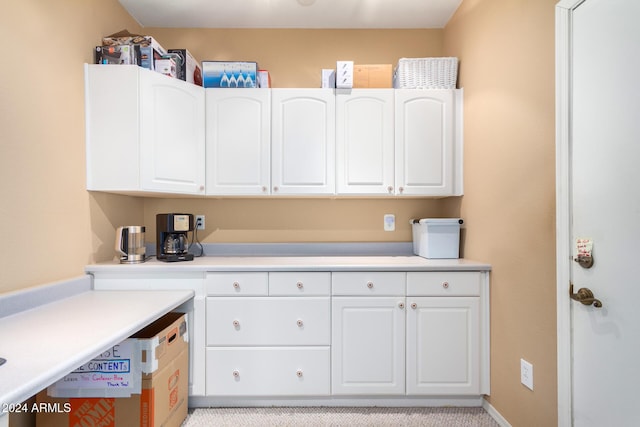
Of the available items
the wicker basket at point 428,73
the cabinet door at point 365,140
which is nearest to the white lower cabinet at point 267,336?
the cabinet door at point 365,140

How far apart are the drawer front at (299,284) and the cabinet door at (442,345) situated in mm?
527

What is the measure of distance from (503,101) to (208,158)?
6.17 feet

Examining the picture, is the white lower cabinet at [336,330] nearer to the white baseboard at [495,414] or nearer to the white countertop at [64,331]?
the white baseboard at [495,414]

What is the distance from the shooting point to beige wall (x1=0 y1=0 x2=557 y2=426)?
1.45 meters

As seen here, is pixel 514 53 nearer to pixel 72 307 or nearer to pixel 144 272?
pixel 144 272

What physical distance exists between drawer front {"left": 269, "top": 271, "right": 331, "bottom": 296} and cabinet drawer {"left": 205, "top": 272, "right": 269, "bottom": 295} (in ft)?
0.16

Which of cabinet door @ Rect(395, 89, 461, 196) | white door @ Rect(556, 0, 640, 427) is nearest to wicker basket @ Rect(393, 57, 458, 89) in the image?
cabinet door @ Rect(395, 89, 461, 196)

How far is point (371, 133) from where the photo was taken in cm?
224

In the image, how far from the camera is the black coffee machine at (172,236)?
2.12 meters

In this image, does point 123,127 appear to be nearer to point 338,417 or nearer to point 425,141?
point 425,141

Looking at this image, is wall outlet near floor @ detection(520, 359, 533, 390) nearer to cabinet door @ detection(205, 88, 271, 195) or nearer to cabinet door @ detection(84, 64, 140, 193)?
cabinet door @ detection(205, 88, 271, 195)

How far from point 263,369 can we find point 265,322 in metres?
0.28

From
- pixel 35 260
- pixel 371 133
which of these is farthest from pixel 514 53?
pixel 35 260

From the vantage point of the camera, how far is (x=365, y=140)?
2.24 meters
